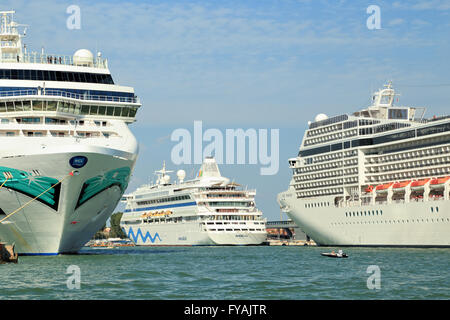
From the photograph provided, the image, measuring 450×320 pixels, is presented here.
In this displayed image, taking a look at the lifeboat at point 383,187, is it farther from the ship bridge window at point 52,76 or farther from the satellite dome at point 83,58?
the satellite dome at point 83,58

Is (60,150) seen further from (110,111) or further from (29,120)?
(110,111)

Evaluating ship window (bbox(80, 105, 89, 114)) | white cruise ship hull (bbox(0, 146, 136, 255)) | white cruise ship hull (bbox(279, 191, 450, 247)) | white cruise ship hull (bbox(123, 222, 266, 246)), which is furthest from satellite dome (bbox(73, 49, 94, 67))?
white cruise ship hull (bbox(123, 222, 266, 246))

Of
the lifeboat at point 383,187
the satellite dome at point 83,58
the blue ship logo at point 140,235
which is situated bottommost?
the blue ship logo at point 140,235

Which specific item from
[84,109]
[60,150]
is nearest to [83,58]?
[84,109]

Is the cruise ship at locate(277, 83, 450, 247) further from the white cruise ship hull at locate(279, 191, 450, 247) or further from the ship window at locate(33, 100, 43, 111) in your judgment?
the ship window at locate(33, 100, 43, 111)

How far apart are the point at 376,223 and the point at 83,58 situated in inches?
1306

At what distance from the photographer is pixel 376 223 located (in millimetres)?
68500

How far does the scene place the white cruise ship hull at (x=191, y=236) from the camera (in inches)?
3752

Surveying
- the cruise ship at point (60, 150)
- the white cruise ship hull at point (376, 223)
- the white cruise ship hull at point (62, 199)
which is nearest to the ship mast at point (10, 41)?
the cruise ship at point (60, 150)

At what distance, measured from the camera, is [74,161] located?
1576 inches

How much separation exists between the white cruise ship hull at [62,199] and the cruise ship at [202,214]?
5195cm

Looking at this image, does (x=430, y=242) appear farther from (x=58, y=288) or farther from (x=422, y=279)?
(x=58, y=288)

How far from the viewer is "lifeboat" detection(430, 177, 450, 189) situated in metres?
62.8

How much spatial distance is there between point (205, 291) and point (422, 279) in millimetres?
10466
